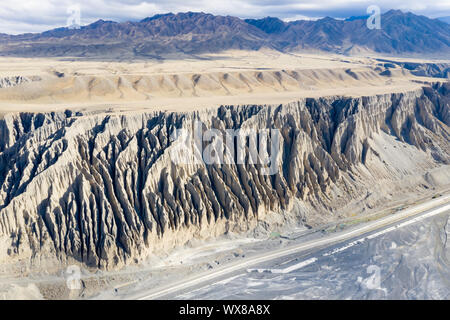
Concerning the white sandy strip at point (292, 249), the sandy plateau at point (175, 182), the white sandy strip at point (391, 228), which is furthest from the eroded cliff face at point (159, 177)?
the white sandy strip at point (391, 228)

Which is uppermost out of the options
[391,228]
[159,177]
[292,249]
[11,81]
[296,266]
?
[11,81]

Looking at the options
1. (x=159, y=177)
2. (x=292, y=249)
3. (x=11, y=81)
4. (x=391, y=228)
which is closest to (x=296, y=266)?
(x=292, y=249)

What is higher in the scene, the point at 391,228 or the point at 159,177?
the point at 159,177

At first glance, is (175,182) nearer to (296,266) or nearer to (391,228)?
(296,266)

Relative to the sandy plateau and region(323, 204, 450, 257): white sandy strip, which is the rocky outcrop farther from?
region(323, 204, 450, 257): white sandy strip

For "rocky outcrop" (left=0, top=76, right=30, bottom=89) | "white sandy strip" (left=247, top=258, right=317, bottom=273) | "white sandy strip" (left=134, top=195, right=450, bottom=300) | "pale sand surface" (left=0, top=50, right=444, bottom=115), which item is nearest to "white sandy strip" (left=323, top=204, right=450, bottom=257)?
"white sandy strip" (left=134, top=195, right=450, bottom=300)

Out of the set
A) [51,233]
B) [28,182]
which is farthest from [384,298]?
[28,182]

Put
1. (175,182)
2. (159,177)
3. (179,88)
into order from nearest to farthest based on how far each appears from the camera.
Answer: (159,177) → (175,182) → (179,88)

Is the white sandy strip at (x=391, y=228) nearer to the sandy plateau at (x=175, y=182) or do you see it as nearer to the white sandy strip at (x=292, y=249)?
the white sandy strip at (x=292, y=249)
